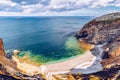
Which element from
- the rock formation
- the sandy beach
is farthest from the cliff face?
the sandy beach

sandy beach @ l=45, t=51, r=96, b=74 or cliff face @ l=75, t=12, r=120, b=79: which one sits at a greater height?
cliff face @ l=75, t=12, r=120, b=79

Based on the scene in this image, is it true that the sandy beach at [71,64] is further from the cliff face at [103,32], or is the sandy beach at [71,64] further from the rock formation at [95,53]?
the cliff face at [103,32]

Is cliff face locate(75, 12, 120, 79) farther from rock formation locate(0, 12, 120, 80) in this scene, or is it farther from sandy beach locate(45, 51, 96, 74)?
sandy beach locate(45, 51, 96, 74)

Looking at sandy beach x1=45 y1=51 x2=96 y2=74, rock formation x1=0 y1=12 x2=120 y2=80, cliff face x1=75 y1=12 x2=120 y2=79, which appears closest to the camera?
rock formation x1=0 y1=12 x2=120 y2=80

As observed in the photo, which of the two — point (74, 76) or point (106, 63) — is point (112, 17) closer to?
point (106, 63)

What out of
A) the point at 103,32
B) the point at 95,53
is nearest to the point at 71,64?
the point at 95,53

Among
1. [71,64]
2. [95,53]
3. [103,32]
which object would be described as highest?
[103,32]

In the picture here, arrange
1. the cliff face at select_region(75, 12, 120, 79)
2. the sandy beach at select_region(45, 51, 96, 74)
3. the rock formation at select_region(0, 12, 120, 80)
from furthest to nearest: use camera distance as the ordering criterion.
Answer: the cliff face at select_region(75, 12, 120, 79) < the sandy beach at select_region(45, 51, 96, 74) < the rock formation at select_region(0, 12, 120, 80)

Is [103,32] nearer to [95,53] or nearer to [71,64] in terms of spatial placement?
[95,53]

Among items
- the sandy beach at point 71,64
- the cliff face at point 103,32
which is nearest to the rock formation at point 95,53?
the cliff face at point 103,32
